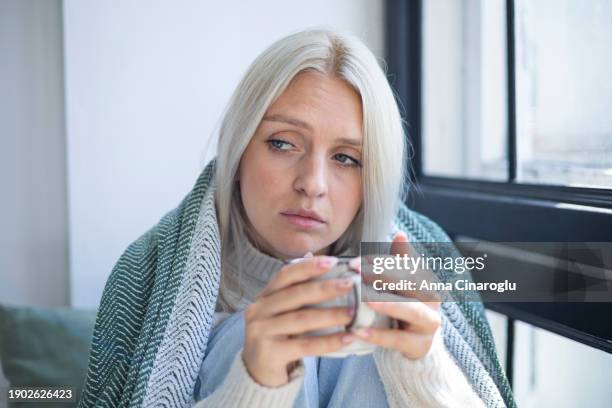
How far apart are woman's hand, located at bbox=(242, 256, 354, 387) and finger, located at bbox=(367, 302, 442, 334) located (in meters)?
0.04

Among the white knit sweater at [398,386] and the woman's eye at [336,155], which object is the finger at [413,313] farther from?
the woman's eye at [336,155]

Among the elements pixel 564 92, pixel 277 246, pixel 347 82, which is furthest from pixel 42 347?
pixel 564 92

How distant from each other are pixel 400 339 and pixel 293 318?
0.13 m

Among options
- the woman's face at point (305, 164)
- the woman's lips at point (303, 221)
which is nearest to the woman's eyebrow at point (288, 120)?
the woman's face at point (305, 164)

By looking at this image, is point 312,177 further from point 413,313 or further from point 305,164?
point 413,313

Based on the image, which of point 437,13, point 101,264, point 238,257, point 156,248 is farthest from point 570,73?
point 101,264

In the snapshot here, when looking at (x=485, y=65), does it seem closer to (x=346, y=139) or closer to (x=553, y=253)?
(x=553, y=253)

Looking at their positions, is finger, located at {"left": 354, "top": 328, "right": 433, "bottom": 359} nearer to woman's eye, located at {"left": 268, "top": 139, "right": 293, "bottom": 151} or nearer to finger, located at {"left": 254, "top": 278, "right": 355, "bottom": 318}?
finger, located at {"left": 254, "top": 278, "right": 355, "bottom": 318}

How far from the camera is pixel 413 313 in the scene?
1.97 feet

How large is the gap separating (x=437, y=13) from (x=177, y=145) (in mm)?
769

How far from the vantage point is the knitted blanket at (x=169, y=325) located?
0.78m

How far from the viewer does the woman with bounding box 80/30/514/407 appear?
0.77m

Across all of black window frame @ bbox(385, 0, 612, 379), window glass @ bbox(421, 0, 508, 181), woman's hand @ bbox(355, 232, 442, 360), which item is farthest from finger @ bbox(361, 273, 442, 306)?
window glass @ bbox(421, 0, 508, 181)

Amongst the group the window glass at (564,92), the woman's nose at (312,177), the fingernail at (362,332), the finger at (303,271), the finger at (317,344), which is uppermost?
the window glass at (564,92)
